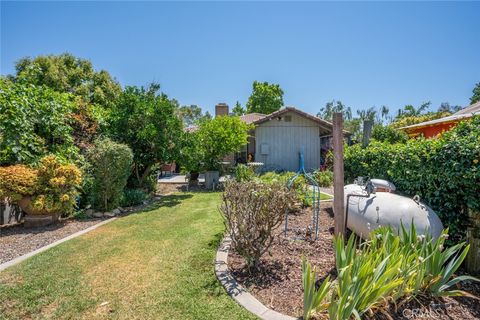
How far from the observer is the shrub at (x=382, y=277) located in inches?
101

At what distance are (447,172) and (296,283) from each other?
10.3 ft

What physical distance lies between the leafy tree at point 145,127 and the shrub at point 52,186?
3.88 metres

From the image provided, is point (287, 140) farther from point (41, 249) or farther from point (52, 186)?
point (41, 249)

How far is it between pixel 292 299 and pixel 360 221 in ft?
8.23

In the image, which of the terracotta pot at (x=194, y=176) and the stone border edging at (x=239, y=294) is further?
the terracotta pot at (x=194, y=176)

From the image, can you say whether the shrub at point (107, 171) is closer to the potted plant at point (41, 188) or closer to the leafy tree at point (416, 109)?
the potted plant at point (41, 188)

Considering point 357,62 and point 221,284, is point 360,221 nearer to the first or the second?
point 221,284

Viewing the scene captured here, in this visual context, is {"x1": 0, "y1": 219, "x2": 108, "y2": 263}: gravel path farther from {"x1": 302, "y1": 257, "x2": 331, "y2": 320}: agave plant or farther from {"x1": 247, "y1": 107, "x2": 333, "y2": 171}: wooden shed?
{"x1": 247, "y1": 107, "x2": 333, "y2": 171}: wooden shed

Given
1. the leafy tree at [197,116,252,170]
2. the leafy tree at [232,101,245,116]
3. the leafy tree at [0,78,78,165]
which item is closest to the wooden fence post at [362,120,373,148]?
the leafy tree at [197,116,252,170]

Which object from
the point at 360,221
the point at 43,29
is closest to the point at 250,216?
the point at 360,221

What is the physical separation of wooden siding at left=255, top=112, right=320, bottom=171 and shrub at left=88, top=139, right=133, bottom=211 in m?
10.6

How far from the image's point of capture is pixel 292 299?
3297 millimetres

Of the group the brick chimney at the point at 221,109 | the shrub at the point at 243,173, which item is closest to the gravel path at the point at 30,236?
the shrub at the point at 243,173

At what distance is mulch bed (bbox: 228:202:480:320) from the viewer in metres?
2.95
